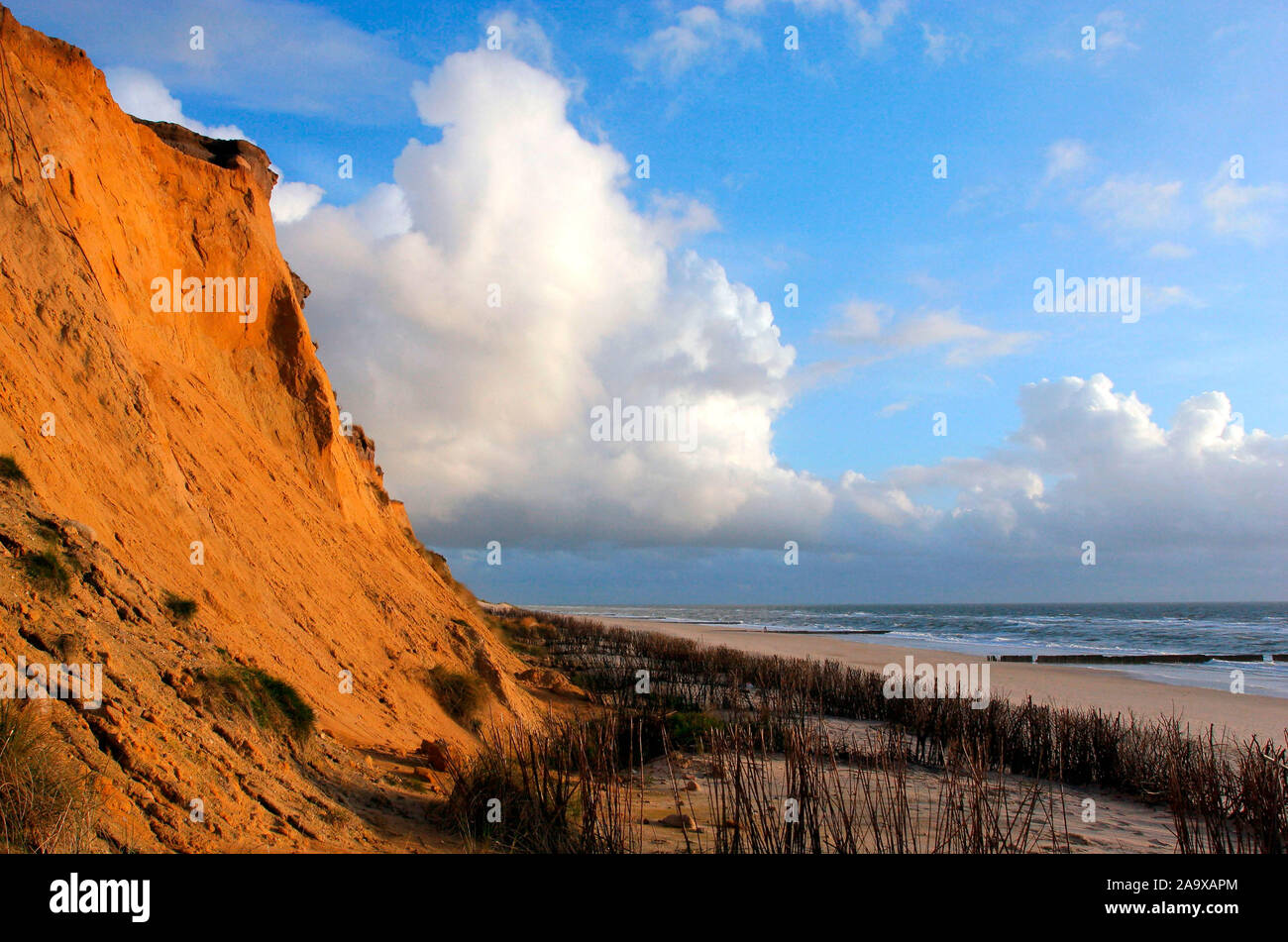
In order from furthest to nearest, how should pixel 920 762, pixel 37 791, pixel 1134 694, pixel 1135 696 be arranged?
1. pixel 1134 694
2. pixel 1135 696
3. pixel 920 762
4. pixel 37 791

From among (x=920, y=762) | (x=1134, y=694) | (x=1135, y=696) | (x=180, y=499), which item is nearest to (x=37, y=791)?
(x=180, y=499)

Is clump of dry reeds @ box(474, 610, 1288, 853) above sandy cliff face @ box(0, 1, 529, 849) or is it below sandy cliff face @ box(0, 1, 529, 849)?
below

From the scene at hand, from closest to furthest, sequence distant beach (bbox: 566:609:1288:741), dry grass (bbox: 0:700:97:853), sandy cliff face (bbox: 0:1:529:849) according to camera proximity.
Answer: dry grass (bbox: 0:700:97:853) < sandy cliff face (bbox: 0:1:529:849) < distant beach (bbox: 566:609:1288:741)

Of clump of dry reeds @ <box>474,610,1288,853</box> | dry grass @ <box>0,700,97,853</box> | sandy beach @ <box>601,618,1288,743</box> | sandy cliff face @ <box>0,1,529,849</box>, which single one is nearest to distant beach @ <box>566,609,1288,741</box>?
sandy beach @ <box>601,618,1288,743</box>

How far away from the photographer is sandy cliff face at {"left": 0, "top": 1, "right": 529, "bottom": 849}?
5.15 metres

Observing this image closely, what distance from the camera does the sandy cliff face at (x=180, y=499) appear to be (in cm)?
515

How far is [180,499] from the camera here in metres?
8.98

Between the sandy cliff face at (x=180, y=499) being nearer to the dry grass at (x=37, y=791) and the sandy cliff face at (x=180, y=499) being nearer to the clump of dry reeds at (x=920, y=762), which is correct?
the dry grass at (x=37, y=791)

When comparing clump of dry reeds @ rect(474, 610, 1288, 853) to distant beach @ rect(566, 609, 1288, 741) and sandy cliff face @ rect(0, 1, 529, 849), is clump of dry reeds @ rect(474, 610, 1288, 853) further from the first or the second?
sandy cliff face @ rect(0, 1, 529, 849)

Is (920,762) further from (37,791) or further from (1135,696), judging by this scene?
(1135,696)
